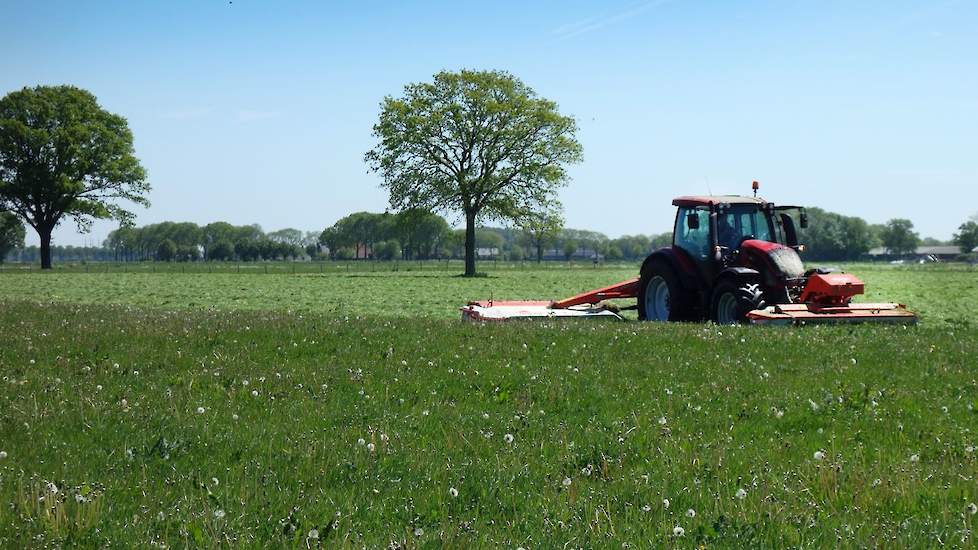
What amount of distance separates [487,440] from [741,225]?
14736 mm

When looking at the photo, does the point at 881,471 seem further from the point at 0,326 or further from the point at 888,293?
the point at 888,293

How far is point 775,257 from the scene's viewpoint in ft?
65.6

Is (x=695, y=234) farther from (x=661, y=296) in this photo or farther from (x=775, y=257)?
(x=775, y=257)

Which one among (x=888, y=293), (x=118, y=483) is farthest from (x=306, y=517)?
(x=888, y=293)

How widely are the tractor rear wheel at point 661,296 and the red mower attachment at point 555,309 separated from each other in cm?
49

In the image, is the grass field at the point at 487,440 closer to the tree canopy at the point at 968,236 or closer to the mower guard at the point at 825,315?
the mower guard at the point at 825,315

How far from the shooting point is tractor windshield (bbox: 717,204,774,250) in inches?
843

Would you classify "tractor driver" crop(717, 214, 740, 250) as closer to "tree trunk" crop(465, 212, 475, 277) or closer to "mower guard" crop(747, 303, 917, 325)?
"mower guard" crop(747, 303, 917, 325)

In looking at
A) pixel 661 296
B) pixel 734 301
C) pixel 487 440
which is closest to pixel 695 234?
pixel 661 296

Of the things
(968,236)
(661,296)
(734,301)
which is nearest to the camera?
(734,301)

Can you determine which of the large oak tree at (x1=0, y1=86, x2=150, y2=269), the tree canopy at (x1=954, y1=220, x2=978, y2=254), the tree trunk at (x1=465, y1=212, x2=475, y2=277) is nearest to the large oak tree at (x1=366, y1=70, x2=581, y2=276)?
the tree trunk at (x1=465, y1=212, x2=475, y2=277)

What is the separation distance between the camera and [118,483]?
23.0 feet

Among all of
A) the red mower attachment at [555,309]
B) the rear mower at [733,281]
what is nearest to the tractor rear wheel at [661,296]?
the rear mower at [733,281]

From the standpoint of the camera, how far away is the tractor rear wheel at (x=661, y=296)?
2159cm
